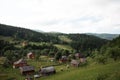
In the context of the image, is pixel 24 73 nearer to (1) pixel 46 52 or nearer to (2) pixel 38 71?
(2) pixel 38 71

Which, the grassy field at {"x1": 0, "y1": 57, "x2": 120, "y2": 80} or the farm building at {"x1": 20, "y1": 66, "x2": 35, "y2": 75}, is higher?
the grassy field at {"x1": 0, "y1": 57, "x2": 120, "y2": 80}

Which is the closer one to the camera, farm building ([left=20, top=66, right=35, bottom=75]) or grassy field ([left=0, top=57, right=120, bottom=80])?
grassy field ([left=0, top=57, right=120, bottom=80])

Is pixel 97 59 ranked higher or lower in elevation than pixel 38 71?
higher

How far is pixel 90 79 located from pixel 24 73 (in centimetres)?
4412

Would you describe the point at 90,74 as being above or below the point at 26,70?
above

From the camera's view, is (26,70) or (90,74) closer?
(90,74)

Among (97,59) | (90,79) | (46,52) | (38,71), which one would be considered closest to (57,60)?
(46,52)

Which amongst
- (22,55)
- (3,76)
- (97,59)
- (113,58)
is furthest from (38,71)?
(22,55)

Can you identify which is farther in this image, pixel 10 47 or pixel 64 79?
pixel 10 47

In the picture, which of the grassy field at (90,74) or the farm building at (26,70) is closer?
the grassy field at (90,74)

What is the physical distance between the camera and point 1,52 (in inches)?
5733

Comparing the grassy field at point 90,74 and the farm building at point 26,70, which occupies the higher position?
the grassy field at point 90,74

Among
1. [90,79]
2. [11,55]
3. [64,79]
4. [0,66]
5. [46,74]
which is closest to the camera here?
[90,79]

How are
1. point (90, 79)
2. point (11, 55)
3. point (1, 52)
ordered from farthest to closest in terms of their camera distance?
point (1, 52), point (11, 55), point (90, 79)
